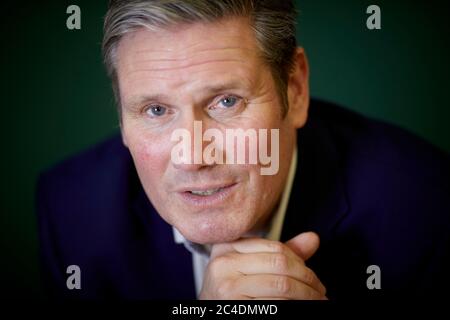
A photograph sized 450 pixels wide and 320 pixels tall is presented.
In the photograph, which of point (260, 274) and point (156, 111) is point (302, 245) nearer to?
point (260, 274)

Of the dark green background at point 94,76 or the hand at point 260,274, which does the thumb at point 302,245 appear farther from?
the dark green background at point 94,76

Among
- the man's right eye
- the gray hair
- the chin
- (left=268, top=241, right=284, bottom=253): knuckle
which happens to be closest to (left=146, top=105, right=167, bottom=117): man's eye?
the man's right eye

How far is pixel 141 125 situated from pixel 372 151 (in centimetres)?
62

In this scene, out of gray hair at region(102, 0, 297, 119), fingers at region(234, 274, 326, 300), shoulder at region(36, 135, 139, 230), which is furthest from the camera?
shoulder at region(36, 135, 139, 230)

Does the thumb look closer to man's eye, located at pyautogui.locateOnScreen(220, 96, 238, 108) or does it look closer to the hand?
the hand

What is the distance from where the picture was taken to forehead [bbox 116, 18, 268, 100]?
0.93m

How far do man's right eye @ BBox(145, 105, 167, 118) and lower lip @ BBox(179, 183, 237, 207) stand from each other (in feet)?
0.52

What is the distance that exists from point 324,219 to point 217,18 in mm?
570

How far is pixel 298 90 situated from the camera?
3.73 feet
